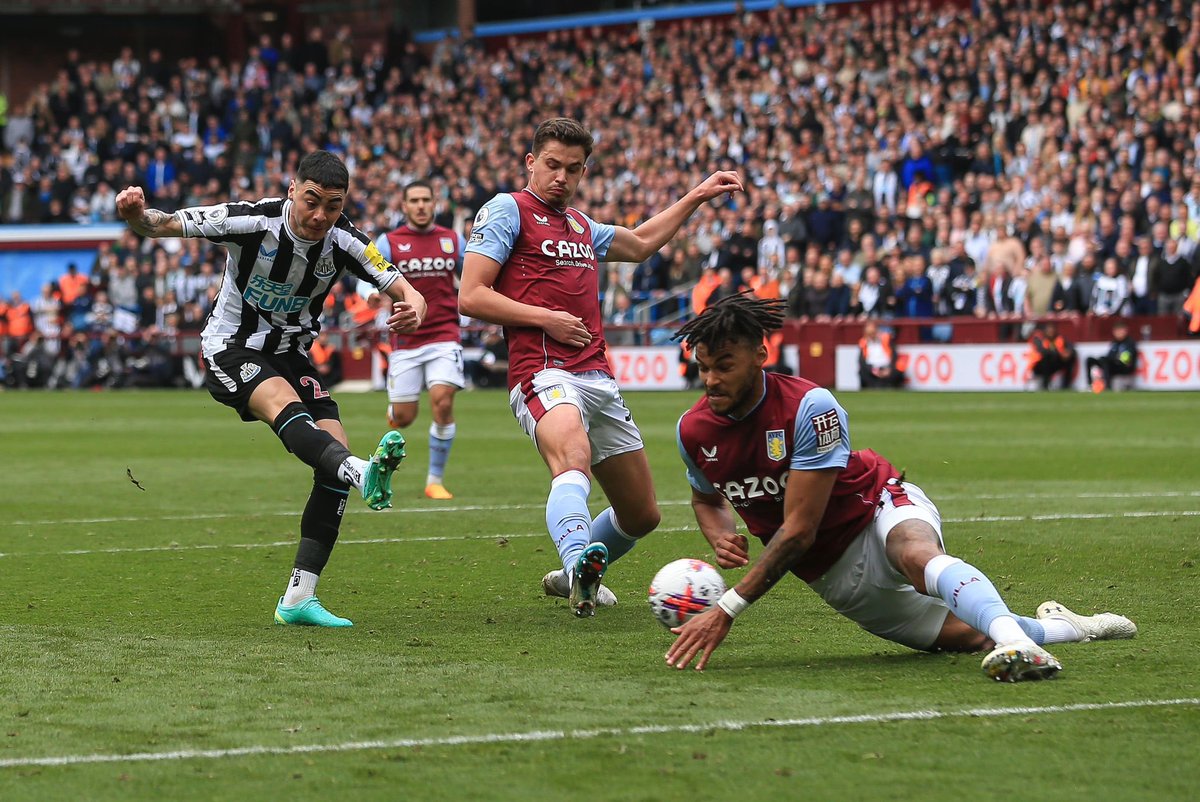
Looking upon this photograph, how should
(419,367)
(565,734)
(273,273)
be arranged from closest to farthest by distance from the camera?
(565,734) → (273,273) → (419,367)

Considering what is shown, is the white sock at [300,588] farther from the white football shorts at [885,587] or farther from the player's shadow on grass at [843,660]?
the white football shorts at [885,587]

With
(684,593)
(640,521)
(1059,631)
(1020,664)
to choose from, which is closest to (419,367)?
(640,521)

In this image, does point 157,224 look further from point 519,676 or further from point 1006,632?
point 1006,632

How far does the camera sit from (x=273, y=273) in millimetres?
7742

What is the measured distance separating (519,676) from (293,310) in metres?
2.53

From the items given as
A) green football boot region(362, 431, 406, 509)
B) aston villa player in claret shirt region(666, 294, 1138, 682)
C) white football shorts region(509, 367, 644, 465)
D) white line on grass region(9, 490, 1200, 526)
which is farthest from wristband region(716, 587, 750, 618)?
white line on grass region(9, 490, 1200, 526)

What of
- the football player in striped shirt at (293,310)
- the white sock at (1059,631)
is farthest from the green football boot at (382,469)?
the white sock at (1059,631)

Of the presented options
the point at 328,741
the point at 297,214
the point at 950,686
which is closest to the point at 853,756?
the point at 950,686

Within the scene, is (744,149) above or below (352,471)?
above

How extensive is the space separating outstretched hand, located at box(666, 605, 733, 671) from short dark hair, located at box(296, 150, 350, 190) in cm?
264

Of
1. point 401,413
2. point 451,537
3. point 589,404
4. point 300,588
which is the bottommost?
point 451,537

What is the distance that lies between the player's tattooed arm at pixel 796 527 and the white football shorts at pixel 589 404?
64.9 inches

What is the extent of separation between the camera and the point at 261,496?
1409cm

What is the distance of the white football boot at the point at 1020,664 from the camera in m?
5.64
